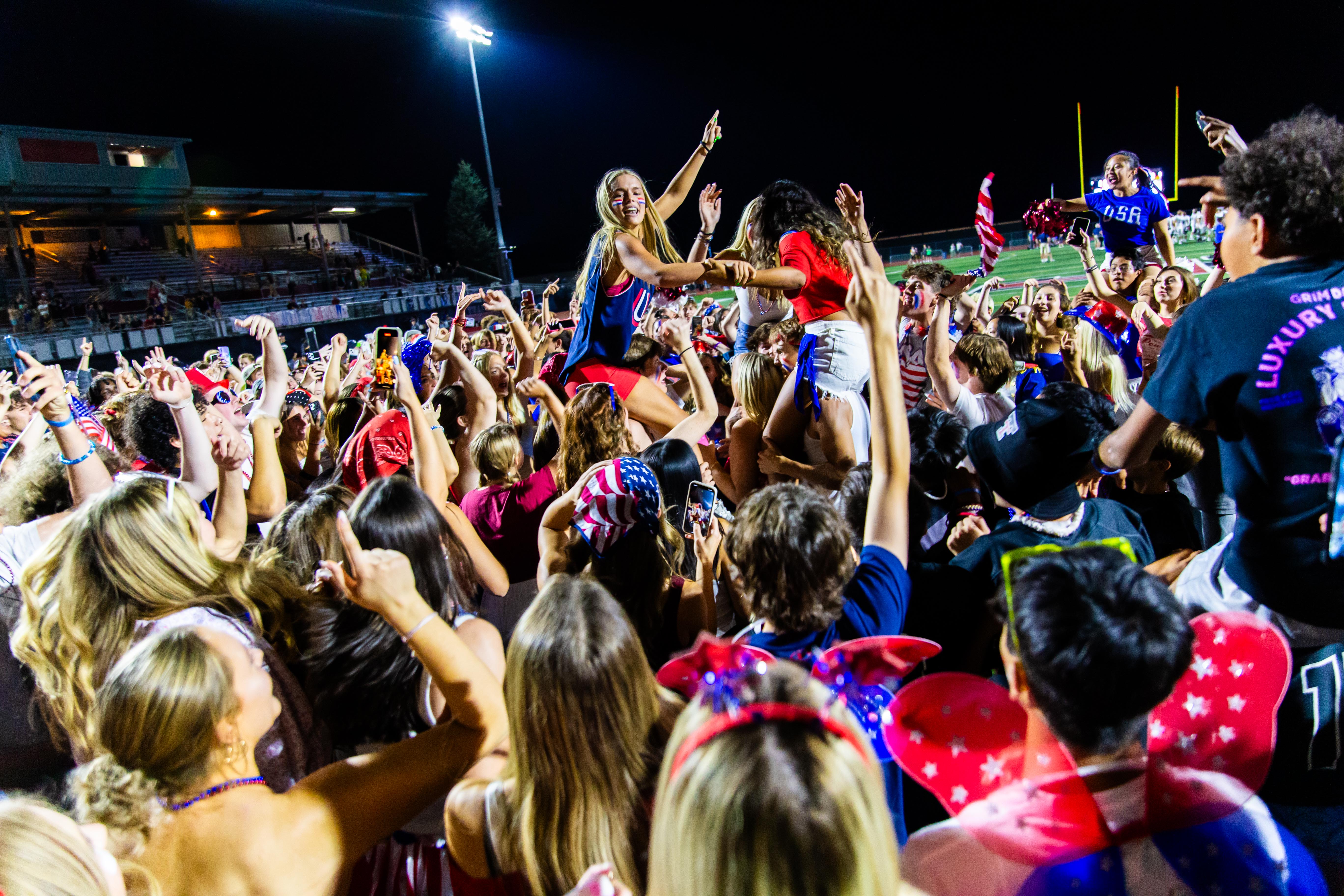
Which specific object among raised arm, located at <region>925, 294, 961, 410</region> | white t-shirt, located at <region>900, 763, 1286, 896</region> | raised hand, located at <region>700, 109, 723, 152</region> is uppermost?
raised hand, located at <region>700, 109, 723, 152</region>

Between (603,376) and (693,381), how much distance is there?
0.73 meters

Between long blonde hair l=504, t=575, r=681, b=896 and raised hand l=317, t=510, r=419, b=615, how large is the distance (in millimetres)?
299

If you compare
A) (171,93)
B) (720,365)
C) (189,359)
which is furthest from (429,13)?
(720,365)

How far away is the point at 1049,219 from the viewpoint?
20.0 feet

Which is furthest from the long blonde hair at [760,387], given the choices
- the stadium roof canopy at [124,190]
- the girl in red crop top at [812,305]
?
the stadium roof canopy at [124,190]

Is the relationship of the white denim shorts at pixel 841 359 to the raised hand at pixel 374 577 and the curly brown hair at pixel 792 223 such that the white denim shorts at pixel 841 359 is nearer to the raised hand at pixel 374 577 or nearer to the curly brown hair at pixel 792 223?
the curly brown hair at pixel 792 223

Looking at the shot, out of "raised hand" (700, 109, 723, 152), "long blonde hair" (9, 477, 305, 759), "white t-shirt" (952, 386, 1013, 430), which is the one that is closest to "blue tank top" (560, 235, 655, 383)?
"raised hand" (700, 109, 723, 152)

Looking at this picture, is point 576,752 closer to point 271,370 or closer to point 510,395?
point 271,370

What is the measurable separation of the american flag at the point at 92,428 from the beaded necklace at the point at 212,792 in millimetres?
3352

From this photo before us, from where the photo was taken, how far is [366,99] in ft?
152

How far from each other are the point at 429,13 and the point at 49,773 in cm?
4962

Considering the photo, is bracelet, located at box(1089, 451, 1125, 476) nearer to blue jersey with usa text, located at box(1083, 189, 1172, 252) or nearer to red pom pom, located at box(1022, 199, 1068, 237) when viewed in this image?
red pom pom, located at box(1022, 199, 1068, 237)

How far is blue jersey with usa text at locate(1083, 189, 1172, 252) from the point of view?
6.57 meters

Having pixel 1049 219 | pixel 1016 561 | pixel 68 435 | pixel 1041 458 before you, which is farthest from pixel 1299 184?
pixel 1049 219
